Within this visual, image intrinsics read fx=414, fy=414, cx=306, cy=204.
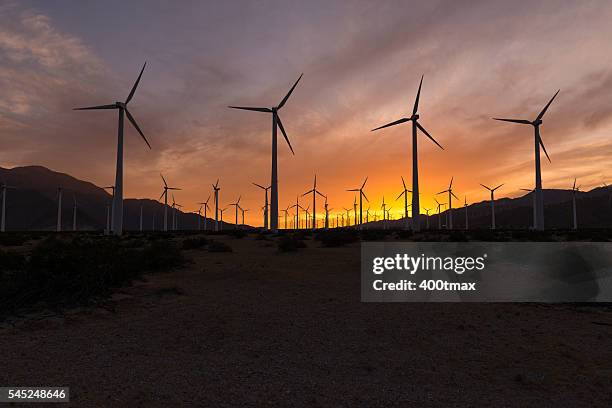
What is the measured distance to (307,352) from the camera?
9500mm

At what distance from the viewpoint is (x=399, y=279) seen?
2000 cm

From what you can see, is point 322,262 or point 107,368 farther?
point 322,262

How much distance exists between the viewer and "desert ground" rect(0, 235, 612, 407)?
23.6 feet

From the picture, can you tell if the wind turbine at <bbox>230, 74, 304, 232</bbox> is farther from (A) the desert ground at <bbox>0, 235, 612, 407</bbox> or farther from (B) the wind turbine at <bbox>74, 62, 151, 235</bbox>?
(A) the desert ground at <bbox>0, 235, 612, 407</bbox>

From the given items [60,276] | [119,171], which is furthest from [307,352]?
[119,171]

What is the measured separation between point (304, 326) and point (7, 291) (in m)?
9.33

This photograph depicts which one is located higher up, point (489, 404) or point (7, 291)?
point (7, 291)

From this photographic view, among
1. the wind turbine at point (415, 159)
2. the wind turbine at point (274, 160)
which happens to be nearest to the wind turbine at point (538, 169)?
the wind turbine at point (415, 159)

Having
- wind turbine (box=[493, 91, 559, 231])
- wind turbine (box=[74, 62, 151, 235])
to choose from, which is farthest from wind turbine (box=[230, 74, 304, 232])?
wind turbine (box=[493, 91, 559, 231])

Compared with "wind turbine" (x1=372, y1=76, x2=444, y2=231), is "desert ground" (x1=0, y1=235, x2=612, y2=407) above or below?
below

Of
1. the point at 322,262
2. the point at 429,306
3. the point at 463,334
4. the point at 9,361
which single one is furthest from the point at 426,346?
the point at 322,262

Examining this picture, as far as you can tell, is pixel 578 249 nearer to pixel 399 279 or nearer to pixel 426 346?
pixel 399 279

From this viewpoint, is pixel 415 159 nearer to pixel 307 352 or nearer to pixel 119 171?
pixel 119 171

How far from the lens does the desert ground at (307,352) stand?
7188 millimetres
